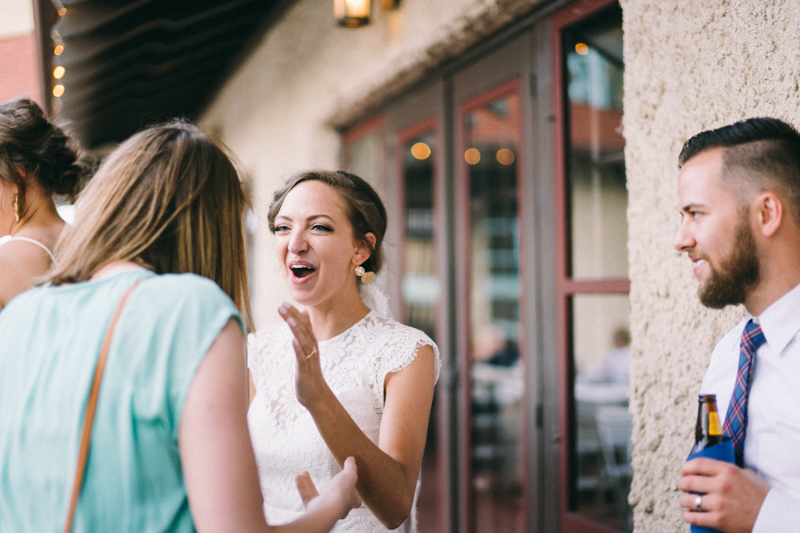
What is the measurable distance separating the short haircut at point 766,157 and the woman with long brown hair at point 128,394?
39.0 inches

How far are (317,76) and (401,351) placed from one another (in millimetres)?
3306

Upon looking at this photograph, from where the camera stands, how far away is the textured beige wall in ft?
5.09

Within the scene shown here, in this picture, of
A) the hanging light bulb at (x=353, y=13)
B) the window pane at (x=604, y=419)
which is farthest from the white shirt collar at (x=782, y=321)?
the hanging light bulb at (x=353, y=13)

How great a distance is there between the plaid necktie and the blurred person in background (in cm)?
177

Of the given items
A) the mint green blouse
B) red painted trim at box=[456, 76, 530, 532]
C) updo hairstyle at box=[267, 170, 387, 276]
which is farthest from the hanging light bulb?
the mint green blouse

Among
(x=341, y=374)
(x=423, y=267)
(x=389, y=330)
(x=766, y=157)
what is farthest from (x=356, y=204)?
(x=423, y=267)

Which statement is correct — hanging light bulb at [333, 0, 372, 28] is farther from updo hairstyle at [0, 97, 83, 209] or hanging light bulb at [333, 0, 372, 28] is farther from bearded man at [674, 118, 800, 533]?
bearded man at [674, 118, 800, 533]

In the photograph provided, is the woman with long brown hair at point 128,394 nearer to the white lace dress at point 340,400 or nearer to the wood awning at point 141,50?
the white lace dress at point 340,400

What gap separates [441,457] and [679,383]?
1881 mm

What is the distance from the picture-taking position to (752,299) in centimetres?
119

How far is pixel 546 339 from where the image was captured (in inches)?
99.0

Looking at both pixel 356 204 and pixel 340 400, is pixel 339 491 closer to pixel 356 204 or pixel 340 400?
pixel 340 400

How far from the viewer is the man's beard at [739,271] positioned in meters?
1.17

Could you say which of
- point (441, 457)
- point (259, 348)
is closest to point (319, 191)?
point (259, 348)
